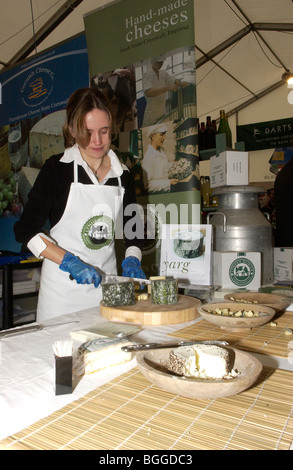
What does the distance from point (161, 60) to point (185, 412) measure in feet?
7.89

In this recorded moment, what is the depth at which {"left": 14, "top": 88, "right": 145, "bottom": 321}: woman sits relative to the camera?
6.13 feet

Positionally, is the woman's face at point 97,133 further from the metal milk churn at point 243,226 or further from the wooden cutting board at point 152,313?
the wooden cutting board at point 152,313

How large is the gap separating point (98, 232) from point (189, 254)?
19.2 inches

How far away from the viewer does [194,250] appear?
1.90 m

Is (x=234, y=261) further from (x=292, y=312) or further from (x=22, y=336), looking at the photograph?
(x=22, y=336)

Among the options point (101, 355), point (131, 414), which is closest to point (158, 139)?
point (101, 355)

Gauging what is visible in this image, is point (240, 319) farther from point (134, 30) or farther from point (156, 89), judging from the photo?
point (134, 30)

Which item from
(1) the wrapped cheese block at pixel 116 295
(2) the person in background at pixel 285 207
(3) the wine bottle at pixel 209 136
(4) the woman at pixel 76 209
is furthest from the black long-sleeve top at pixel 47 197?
(2) the person in background at pixel 285 207

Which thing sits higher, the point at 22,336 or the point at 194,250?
the point at 194,250

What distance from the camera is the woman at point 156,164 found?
2514mm

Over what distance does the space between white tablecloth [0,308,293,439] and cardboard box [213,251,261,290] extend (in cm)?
76

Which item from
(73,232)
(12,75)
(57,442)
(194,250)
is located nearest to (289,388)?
(57,442)

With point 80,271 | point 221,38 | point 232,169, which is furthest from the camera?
point 221,38

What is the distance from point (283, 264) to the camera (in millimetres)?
2113
